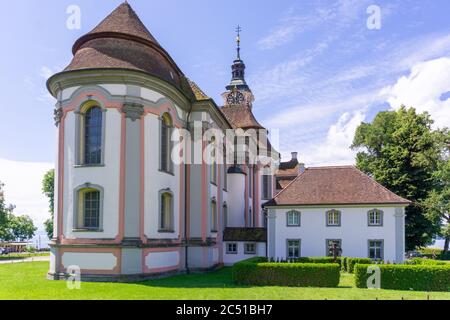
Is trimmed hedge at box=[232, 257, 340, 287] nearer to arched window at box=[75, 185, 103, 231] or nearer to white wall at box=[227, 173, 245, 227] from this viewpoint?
arched window at box=[75, 185, 103, 231]

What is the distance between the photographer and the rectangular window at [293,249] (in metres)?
28.7

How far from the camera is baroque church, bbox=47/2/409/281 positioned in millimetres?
20188

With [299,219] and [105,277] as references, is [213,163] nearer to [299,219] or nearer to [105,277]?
[299,219]

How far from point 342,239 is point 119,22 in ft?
63.9

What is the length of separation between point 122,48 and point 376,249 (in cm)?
2007

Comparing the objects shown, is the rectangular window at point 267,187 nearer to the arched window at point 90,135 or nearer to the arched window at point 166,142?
the arched window at point 166,142

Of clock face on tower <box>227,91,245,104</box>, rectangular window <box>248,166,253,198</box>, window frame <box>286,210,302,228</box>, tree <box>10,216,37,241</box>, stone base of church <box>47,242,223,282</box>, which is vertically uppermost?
clock face on tower <box>227,91,245,104</box>

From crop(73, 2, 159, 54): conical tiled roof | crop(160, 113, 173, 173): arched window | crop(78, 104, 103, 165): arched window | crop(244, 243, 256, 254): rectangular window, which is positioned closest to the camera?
crop(78, 104, 103, 165): arched window

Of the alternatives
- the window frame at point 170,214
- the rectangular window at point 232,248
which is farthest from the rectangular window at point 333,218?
the window frame at point 170,214

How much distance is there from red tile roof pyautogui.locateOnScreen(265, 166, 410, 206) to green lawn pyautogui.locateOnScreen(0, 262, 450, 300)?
30.5 feet

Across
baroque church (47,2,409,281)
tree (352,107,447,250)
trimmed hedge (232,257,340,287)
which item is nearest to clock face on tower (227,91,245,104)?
tree (352,107,447,250)

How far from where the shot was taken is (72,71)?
20844 millimetres
